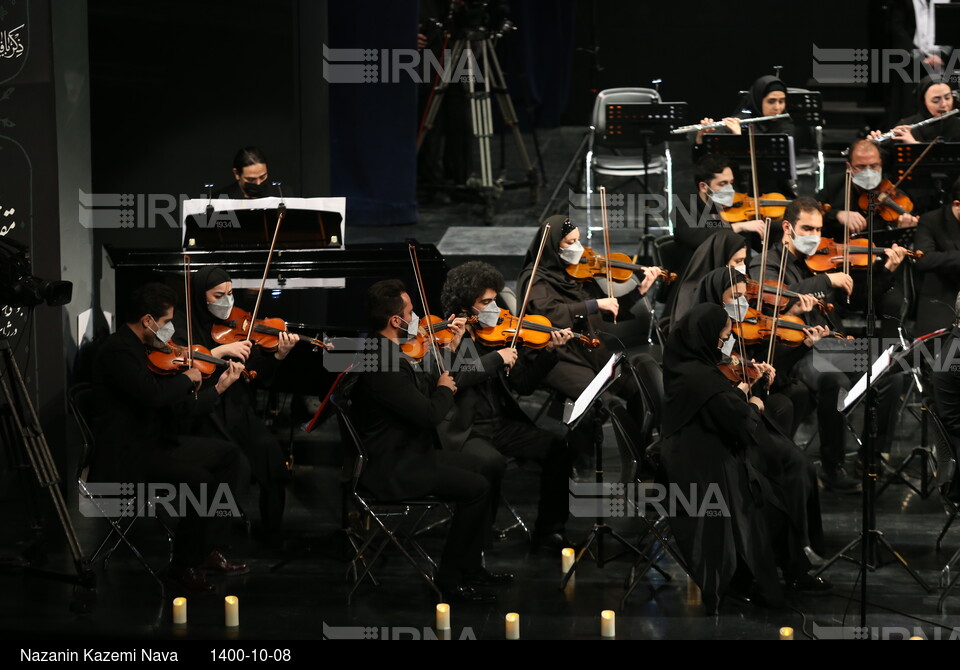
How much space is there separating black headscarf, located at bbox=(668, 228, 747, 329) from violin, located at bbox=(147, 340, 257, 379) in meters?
2.22

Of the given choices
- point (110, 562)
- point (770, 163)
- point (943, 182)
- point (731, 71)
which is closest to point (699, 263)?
point (770, 163)

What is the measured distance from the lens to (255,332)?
247 inches

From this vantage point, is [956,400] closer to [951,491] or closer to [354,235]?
[951,491]

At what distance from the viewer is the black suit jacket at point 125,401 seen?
5.67m

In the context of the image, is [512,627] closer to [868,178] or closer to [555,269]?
[555,269]

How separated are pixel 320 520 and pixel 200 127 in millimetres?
3037

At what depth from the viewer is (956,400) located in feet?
19.4

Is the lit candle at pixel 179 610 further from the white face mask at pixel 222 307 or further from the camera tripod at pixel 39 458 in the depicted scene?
the white face mask at pixel 222 307

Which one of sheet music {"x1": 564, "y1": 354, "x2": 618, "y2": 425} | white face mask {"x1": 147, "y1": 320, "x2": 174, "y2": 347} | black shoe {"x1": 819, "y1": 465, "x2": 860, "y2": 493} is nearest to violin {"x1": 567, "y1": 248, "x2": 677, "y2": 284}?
black shoe {"x1": 819, "y1": 465, "x2": 860, "y2": 493}

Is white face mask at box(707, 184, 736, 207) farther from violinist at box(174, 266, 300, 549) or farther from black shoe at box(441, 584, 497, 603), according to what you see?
black shoe at box(441, 584, 497, 603)

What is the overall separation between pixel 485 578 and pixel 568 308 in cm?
156


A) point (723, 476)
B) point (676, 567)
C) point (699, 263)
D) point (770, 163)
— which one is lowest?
point (676, 567)

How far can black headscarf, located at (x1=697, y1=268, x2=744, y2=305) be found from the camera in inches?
242

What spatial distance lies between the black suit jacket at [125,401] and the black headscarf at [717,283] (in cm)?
234
